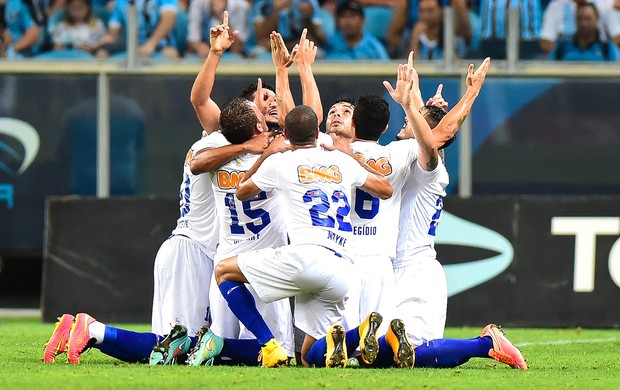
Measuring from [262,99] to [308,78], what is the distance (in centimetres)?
49

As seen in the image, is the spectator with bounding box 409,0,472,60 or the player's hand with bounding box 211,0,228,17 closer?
the spectator with bounding box 409,0,472,60

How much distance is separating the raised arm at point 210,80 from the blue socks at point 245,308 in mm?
1359

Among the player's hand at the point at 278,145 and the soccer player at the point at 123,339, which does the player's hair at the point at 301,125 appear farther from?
the soccer player at the point at 123,339

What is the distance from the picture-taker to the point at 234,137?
8.80m

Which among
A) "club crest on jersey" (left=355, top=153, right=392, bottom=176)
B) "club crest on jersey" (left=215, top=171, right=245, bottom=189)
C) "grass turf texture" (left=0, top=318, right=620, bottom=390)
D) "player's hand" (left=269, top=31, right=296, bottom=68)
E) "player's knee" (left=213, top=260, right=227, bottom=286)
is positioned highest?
"player's hand" (left=269, top=31, right=296, bottom=68)

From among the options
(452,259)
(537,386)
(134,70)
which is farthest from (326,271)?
(134,70)

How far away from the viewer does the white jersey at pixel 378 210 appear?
29.6 ft

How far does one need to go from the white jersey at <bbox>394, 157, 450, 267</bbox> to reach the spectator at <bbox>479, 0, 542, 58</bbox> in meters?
6.28

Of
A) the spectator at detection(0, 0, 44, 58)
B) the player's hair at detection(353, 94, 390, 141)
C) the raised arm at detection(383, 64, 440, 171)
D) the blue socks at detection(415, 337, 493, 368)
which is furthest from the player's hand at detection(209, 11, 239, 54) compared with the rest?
the spectator at detection(0, 0, 44, 58)

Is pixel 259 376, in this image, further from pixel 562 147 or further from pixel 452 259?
pixel 562 147

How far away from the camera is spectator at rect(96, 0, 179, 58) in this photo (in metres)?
15.3

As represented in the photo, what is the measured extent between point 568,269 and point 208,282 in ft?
19.3

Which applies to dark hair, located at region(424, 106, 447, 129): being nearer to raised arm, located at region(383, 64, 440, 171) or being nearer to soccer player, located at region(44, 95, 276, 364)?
raised arm, located at region(383, 64, 440, 171)

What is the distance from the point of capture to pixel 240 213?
28.8 ft
